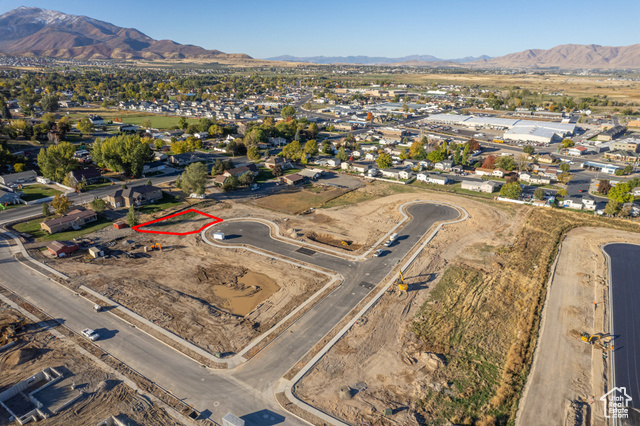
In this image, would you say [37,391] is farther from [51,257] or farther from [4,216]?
[4,216]

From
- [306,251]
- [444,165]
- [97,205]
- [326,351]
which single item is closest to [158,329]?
[326,351]

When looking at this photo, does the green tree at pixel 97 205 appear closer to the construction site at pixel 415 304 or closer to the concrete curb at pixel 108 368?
the construction site at pixel 415 304

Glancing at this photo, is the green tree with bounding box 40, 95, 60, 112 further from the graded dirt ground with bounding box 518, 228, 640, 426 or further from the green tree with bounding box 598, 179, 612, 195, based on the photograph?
the green tree with bounding box 598, 179, 612, 195

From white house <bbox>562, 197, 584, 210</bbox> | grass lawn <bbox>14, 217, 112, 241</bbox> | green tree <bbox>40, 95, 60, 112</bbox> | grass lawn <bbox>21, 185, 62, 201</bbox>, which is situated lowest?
grass lawn <bbox>14, 217, 112, 241</bbox>

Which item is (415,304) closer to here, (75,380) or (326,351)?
(326,351)

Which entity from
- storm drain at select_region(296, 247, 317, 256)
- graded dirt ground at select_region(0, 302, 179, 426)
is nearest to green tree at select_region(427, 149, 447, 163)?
storm drain at select_region(296, 247, 317, 256)

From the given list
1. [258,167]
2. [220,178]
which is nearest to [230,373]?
[220,178]
